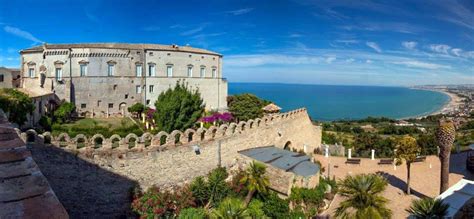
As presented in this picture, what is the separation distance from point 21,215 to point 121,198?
12.7 m

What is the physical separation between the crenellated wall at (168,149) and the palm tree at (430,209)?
8847mm

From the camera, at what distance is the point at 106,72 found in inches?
1548

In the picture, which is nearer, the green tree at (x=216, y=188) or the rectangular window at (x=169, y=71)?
the green tree at (x=216, y=188)

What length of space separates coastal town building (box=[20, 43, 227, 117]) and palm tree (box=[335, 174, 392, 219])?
3395cm

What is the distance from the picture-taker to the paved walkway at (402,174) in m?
15.9

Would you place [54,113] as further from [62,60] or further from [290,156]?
[290,156]

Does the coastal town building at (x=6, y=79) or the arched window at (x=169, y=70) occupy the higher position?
the arched window at (x=169, y=70)

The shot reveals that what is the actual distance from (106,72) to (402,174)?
3302 centimetres

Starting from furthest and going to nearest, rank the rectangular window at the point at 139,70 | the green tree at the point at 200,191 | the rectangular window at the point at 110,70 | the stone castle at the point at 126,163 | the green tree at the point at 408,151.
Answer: the rectangular window at the point at 139,70 → the rectangular window at the point at 110,70 → the green tree at the point at 408,151 → the green tree at the point at 200,191 → the stone castle at the point at 126,163

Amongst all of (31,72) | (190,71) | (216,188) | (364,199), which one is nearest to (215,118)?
(216,188)

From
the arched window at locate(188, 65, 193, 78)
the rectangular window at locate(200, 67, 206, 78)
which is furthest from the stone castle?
the rectangular window at locate(200, 67, 206, 78)

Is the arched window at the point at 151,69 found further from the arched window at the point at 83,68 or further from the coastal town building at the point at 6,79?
the coastal town building at the point at 6,79

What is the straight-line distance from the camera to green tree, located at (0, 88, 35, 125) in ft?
66.4

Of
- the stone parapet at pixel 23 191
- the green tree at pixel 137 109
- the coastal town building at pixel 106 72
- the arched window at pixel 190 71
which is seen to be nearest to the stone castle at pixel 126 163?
the stone parapet at pixel 23 191
